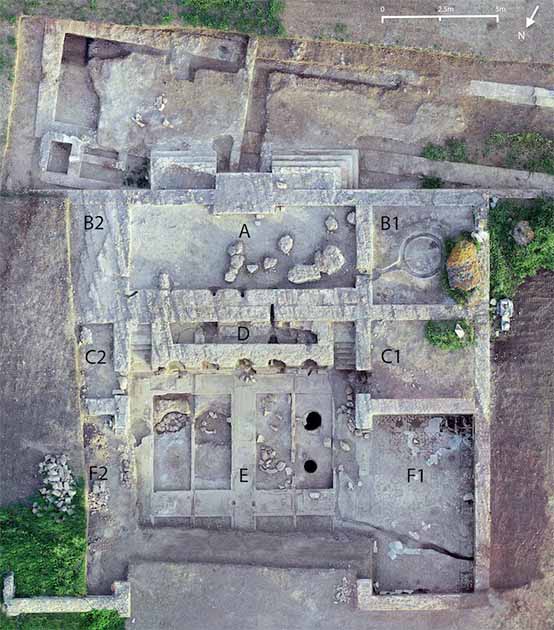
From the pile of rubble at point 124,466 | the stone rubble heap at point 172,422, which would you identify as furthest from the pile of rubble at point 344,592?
the pile of rubble at point 124,466

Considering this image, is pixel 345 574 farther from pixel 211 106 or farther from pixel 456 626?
pixel 211 106

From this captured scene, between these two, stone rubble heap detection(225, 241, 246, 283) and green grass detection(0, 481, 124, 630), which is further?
stone rubble heap detection(225, 241, 246, 283)

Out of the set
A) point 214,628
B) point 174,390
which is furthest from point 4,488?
point 214,628

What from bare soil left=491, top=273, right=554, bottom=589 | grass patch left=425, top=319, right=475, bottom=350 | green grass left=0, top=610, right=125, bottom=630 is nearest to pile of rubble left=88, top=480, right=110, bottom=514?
green grass left=0, top=610, right=125, bottom=630

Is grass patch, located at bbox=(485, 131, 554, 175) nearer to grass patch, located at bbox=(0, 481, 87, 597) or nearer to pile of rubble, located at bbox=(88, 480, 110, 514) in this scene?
pile of rubble, located at bbox=(88, 480, 110, 514)

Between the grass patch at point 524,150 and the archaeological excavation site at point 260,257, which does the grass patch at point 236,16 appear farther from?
the grass patch at point 524,150

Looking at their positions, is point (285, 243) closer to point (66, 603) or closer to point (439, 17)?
point (439, 17)
